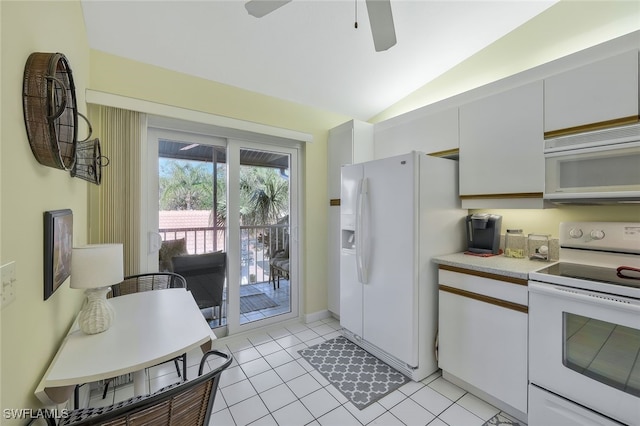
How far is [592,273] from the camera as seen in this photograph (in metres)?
1.62

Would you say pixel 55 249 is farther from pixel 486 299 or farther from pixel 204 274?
pixel 486 299

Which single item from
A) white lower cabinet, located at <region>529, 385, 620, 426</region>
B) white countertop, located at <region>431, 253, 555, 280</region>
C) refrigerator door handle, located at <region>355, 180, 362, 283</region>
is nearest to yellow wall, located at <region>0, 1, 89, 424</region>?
refrigerator door handle, located at <region>355, 180, 362, 283</region>

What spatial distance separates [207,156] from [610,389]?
330 centimetres

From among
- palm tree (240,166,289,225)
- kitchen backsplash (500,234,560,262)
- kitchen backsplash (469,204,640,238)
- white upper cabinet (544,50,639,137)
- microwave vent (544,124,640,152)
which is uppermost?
white upper cabinet (544,50,639,137)

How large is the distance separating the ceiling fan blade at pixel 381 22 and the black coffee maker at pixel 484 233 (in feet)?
5.08

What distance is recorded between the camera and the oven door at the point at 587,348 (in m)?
1.33

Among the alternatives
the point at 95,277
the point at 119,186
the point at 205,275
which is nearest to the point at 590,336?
the point at 95,277

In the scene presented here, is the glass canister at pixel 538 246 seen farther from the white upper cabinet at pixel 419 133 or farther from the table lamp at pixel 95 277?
the table lamp at pixel 95 277

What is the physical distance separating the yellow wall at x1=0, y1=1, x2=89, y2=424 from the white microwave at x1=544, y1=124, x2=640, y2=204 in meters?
2.68

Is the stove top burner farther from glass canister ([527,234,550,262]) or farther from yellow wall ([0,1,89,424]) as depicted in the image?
yellow wall ([0,1,89,424])

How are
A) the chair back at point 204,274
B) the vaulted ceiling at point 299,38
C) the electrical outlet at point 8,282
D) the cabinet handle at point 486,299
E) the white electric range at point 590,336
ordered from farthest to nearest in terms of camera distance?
the chair back at point 204,274 < the vaulted ceiling at point 299,38 < the cabinet handle at point 486,299 < the white electric range at point 590,336 < the electrical outlet at point 8,282

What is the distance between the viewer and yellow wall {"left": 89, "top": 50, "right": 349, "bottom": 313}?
214 centimetres

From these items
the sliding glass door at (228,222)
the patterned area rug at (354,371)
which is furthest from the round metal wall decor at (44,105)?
the patterned area rug at (354,371)

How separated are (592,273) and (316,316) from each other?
254 centimetres
